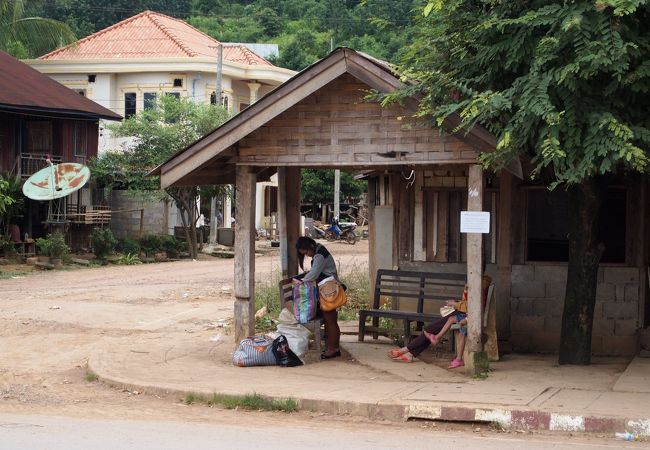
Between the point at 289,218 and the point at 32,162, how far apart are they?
22.7 meters

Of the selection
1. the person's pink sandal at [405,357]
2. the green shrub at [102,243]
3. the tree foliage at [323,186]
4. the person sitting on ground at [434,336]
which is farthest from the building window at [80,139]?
the person's pink sandal at [405,357]

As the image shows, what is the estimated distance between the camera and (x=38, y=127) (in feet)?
118

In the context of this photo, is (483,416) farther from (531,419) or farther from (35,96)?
(35,96)

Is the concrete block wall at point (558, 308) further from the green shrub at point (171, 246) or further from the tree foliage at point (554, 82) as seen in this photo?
the green shrub at point (171, 246)

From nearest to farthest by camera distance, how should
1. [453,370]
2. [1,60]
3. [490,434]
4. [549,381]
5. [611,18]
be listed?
[490,434] → [611,18] → [549,381] → [453,370] → [1,60]

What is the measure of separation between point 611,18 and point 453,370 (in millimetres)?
4742

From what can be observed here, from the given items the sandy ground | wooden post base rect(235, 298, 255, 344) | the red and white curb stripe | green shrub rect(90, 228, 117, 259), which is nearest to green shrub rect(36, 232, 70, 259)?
the sandy ground

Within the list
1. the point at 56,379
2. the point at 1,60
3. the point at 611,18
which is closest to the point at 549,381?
the point at 611,18

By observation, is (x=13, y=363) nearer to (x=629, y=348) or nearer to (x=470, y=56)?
(x=470, y=56)

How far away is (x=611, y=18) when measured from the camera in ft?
32.4

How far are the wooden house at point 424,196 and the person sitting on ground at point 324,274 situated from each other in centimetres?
74

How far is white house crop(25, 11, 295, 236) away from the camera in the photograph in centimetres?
4447

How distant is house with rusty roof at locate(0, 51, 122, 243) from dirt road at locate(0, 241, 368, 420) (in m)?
6.01

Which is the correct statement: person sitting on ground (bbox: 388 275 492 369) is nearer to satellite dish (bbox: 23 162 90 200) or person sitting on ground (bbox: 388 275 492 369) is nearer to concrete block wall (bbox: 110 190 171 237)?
satellite dish (bbox: 23 162 90 200)
